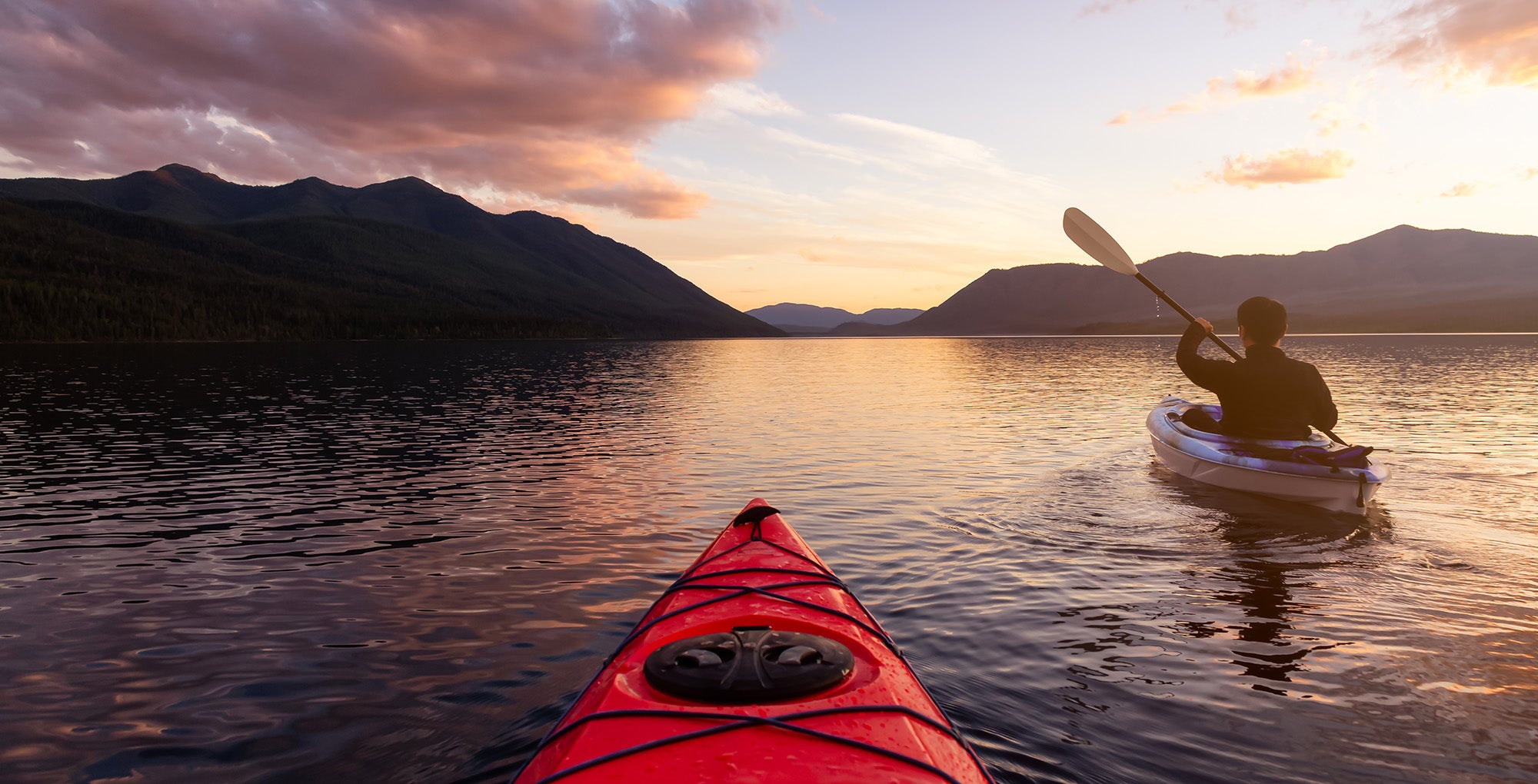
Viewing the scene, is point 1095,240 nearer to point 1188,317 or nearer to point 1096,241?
point 1096,241

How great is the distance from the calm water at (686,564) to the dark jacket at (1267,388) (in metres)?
1.39

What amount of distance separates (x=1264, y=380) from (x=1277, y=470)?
142 centimetres

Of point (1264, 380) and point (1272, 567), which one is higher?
point (1264, 380)

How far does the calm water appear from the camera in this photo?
5.40 m

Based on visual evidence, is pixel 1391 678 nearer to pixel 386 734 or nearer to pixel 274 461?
pixel 386 734

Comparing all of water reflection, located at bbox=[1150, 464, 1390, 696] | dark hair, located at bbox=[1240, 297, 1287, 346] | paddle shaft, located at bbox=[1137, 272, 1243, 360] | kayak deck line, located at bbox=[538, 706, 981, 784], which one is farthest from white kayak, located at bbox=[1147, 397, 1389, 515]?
kayak deck line, located at bbox=[538, 706, 981, 784]

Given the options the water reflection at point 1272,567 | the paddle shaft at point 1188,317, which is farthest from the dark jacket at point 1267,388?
the water reflection at point 1272,567

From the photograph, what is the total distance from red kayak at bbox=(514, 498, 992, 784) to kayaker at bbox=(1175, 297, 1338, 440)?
9.44 meters

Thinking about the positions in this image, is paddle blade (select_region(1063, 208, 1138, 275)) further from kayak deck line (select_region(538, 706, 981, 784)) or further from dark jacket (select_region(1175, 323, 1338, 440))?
kayak deck line (select_region(538, 706, 981, 784))

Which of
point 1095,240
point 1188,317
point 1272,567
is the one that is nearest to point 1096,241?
point 1095,240

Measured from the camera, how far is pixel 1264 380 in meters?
11.8

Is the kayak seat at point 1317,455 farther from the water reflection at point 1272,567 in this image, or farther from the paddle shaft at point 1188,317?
the paddle shaft at point 1188,317

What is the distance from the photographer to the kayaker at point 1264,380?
11516 millimetres

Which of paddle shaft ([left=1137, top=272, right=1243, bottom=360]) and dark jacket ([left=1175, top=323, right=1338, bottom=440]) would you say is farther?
paddle shaft ([left=1137, top=272, right=1243, bottom=360])
